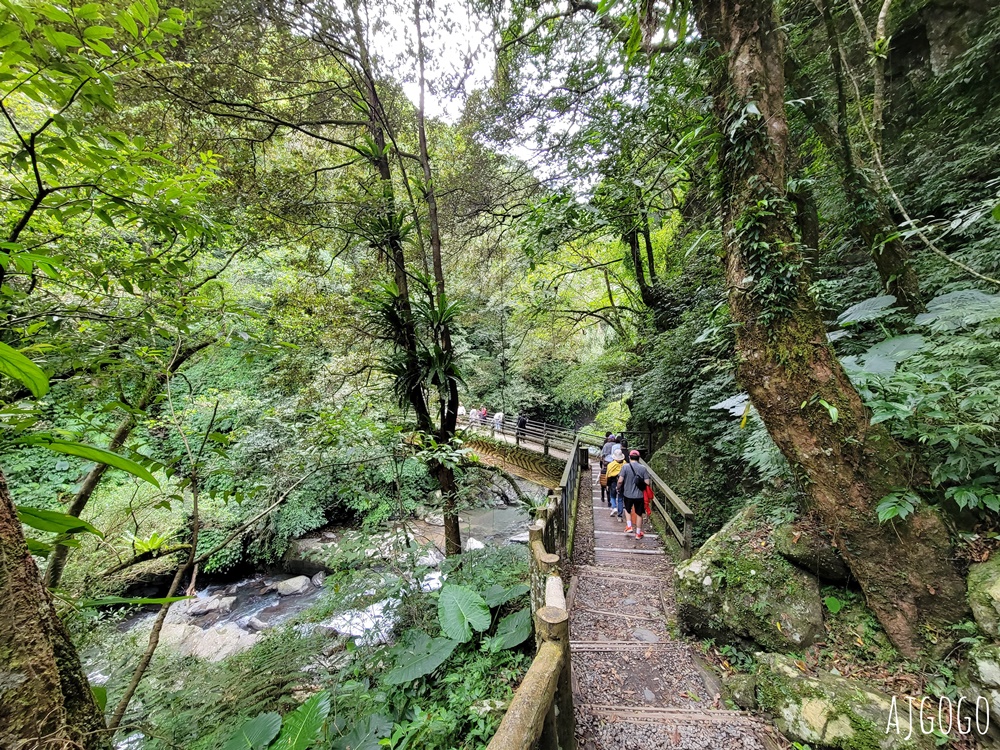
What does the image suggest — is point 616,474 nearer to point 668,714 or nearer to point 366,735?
point 668,714

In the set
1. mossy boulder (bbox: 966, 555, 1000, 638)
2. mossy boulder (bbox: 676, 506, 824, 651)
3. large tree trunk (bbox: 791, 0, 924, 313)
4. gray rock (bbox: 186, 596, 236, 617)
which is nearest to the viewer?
mossy boulder (bbox: 966, 555, 1000, 638)

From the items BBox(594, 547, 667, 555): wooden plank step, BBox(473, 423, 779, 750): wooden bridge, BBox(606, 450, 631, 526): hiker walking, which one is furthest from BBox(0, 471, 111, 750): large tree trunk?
BBox(606, 450, 631, 526): hiker walking

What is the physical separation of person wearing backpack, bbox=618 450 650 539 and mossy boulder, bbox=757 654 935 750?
2.90m

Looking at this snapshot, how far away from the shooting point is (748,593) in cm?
293

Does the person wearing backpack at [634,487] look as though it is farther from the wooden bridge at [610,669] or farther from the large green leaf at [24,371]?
the large green leaf at [24,371]

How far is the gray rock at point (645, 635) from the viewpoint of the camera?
3.32 metres

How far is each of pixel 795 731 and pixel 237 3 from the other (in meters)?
6.88

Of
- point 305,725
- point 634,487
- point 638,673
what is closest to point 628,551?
point 634,487

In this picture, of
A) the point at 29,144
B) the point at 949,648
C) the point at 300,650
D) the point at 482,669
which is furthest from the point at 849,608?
the point at 29,144

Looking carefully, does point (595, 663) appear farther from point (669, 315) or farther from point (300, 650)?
point (669, 315)

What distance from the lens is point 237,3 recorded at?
3.20m

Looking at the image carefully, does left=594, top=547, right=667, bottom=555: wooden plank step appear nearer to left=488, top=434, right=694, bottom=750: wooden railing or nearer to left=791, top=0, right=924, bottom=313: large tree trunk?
left=488, top=434, right=694, bottom=750: wooden railing

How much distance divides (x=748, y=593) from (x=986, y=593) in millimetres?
1278

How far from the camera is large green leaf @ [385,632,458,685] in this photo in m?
2.30
